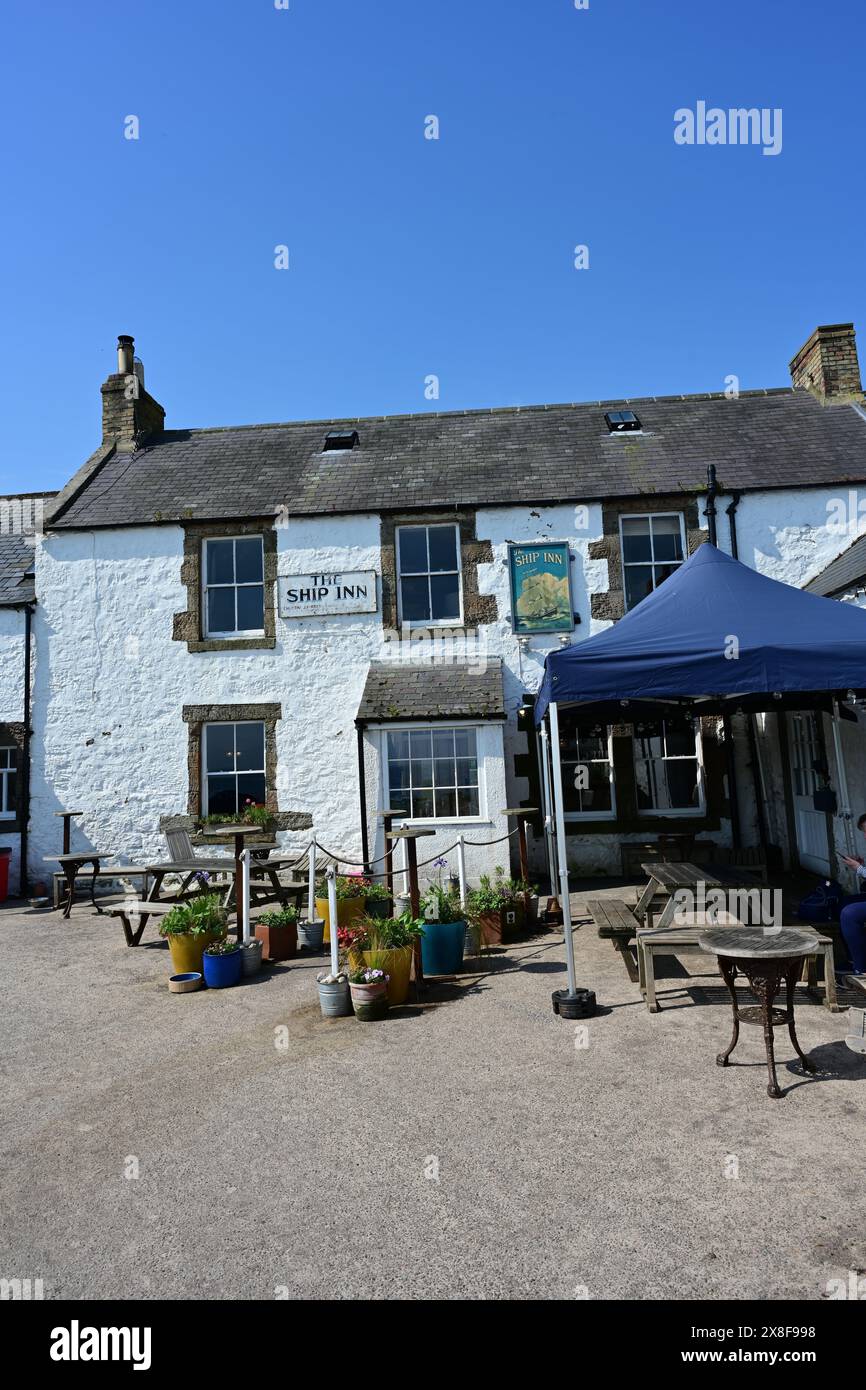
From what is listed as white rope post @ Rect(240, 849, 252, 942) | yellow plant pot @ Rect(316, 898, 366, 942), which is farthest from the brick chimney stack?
white rope post @ Rect(240, 849, 252, 942)

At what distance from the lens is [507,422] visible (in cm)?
1543

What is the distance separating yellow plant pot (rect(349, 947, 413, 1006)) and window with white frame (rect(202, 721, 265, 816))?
658cm

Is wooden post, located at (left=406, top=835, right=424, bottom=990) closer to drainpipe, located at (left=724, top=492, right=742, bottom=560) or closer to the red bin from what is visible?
drainpipe, located at (left=724, top=492, right=742, bottom=560)

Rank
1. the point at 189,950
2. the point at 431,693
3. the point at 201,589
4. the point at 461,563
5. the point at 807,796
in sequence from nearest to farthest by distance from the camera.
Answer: the point at 189,950
the point at 807,796
the point at 431,693
the point at 461,563
the point at 201,589

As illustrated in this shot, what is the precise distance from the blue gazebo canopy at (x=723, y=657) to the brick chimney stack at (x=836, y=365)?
9298 mm

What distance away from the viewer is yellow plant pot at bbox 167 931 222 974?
7.87 metres

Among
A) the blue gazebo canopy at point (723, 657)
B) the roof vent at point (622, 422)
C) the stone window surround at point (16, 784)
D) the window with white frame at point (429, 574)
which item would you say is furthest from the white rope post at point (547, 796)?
the stone window surround at point (16, 784)

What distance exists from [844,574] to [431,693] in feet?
18.7

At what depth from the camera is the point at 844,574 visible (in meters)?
10.6

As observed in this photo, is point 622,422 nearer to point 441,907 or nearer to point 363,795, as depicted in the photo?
point 363,795

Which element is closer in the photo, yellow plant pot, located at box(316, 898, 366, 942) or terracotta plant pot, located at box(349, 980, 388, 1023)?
terracotta plant pot, located at box(349, 980, 388, 1023)

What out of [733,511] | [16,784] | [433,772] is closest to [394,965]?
[433,772]

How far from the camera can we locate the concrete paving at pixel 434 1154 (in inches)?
122
